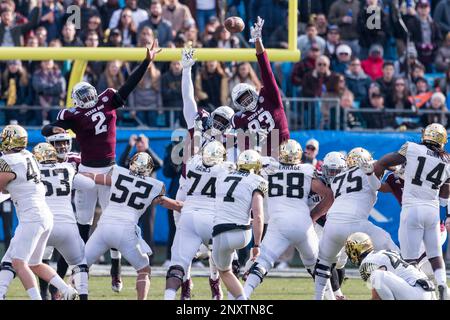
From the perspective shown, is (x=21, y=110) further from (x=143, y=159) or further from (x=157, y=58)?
(x=143, y=159)

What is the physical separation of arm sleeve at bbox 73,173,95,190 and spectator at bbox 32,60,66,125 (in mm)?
4614

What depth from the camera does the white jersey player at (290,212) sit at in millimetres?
13445

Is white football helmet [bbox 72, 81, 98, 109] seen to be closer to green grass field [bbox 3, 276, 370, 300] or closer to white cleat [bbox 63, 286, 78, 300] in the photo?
green grass field [bbox 3, 276, 370, 300]

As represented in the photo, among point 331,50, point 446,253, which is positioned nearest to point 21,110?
point 331,50

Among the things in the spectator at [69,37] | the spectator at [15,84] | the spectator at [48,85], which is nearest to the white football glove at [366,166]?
the spectator at [69,37]

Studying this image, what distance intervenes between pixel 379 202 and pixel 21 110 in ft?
15.9

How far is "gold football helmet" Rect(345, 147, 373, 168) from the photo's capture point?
13680 mm

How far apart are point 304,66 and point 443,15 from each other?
2614 millimetres

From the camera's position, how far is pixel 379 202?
61.0ft

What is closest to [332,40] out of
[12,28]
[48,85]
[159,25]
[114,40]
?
[159,25]

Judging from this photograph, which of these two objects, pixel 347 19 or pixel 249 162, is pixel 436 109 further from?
pixel 249 162

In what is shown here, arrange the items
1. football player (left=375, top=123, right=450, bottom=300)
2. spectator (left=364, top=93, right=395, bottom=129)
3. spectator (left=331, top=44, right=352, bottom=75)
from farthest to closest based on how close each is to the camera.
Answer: spectator (left=331, top=44, right=352, bottom=75), spectator (left=364, top=93, right=395, bottom=129), football player (left=375, top=123, right=450, bottom=300)

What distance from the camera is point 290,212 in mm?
13547

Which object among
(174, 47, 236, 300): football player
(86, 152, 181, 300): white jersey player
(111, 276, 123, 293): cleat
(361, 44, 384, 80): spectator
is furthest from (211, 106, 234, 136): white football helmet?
(361, 44, 384, 80): spectator
